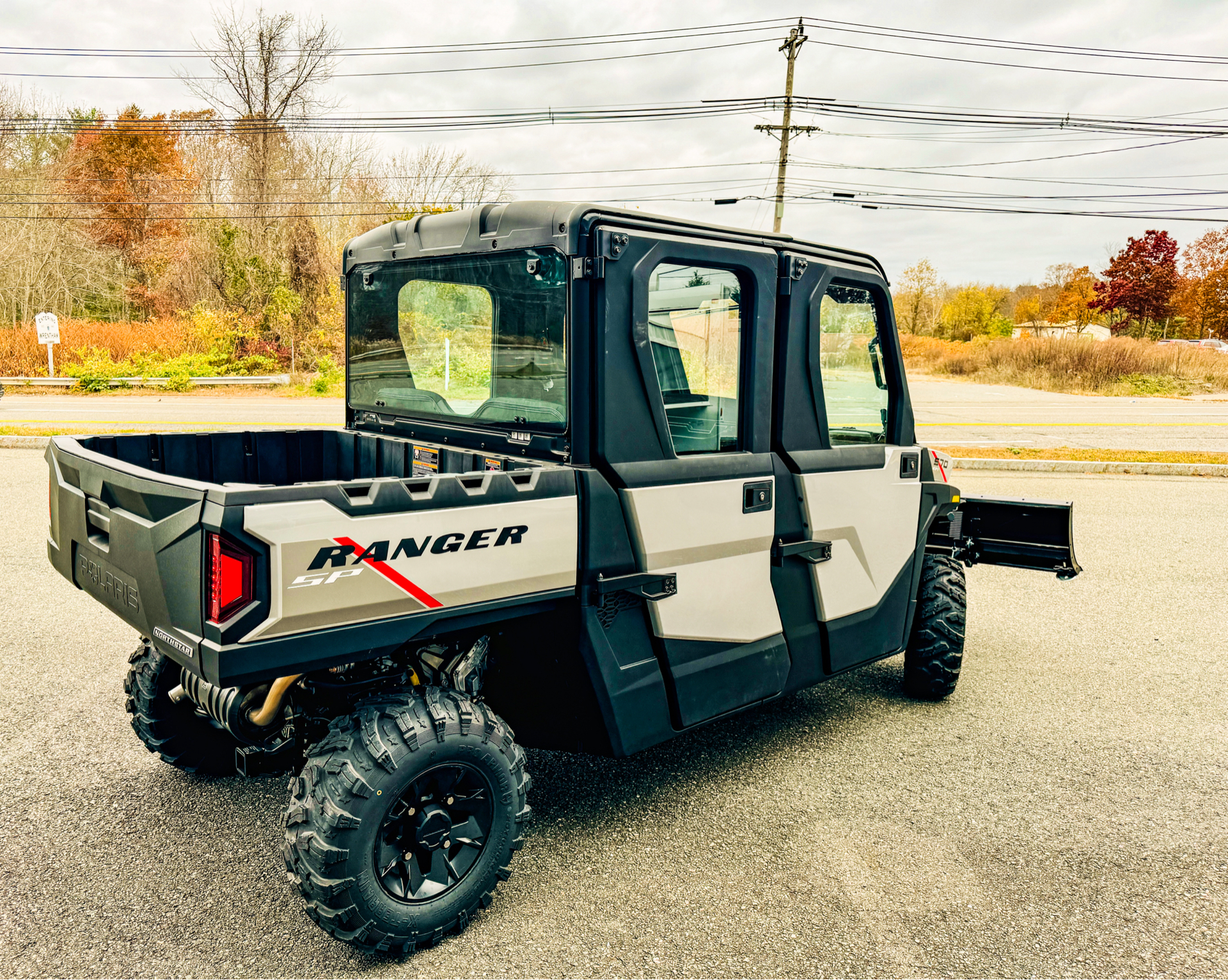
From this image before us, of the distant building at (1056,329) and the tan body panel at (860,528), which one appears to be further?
the distant building at (1056,329)

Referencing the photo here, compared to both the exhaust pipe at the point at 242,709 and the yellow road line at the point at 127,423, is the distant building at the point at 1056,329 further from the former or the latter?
the exhaust pipe at the point at 242,709

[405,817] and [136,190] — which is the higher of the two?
[136,190]

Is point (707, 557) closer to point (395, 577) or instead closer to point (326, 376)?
point (395, 577)

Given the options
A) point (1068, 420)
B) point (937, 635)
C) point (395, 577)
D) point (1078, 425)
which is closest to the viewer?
point (395, 577)

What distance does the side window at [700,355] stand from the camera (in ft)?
10.2

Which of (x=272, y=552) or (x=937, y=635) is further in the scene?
(x=937, y=635)

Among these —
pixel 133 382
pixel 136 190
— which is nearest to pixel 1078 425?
pixel 133 382

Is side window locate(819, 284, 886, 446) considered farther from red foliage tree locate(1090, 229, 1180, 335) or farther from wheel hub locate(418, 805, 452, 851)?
red foliage tree locate(1090, 229, 1180, 335)

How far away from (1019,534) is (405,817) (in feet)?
12.3

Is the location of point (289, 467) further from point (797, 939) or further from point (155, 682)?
point (797, 939)

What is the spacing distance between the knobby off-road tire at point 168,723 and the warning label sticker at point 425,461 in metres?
1.19

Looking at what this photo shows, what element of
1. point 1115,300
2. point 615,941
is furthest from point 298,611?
point 1115,300

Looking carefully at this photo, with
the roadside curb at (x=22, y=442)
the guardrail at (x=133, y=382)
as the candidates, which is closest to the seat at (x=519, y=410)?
the roadside curb at (x=22, y=442)

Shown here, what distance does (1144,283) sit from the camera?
5472cm
